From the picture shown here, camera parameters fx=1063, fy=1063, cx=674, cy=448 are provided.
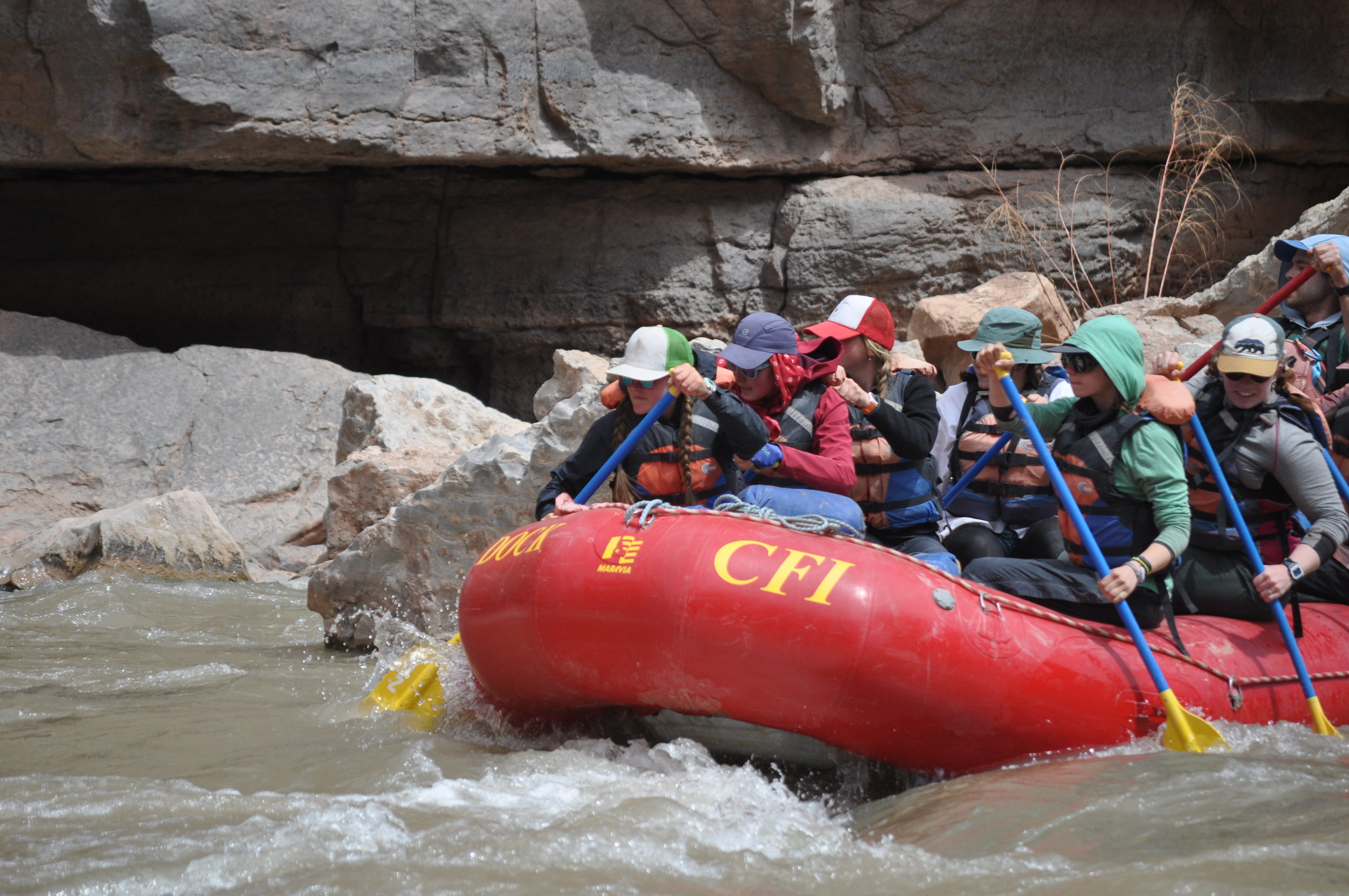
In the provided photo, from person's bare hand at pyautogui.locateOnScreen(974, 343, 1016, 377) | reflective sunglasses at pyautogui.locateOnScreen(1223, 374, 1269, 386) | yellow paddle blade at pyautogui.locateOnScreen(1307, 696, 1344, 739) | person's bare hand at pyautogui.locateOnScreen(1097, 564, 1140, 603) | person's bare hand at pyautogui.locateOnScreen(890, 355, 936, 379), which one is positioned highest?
reflective sunglasses at pyautogui.locateOnScreen(1223, 374, 1269, 386)

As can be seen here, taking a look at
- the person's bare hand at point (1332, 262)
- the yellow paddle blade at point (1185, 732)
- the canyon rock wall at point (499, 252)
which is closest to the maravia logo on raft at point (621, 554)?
the yellow paddle blade at point (1185, 732)

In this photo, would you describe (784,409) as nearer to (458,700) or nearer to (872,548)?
(872,548)

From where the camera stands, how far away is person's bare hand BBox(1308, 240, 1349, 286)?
353 centimetres

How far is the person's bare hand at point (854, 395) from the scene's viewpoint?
320cm

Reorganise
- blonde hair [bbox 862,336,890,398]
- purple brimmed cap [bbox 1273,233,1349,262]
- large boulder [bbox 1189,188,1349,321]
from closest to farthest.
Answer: blonde hair [bbox 862,336,890,398], purple brimmed cap [bbox 1273,233,1349,262], large boulder [bbox 1189,188,1349,321]

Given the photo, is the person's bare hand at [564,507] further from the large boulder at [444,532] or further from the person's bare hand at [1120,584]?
the person's bare hand at [1120,584]

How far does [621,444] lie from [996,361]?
117cm

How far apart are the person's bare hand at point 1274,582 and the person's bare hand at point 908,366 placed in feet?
3.82

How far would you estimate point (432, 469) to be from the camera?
18.1 feet

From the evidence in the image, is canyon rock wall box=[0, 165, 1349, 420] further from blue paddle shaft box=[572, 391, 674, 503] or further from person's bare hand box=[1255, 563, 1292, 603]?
person's bare hand box=[1255, 563, 1292, 603]

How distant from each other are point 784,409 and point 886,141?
5628 mm

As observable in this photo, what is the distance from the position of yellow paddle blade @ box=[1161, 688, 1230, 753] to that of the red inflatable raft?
53 mm

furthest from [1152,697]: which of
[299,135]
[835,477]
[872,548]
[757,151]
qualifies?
[299,135]

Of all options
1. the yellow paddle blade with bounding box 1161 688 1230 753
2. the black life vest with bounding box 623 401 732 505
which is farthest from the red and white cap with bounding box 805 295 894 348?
the yellow paddle blade with bounding box 1161 688 1230 753
